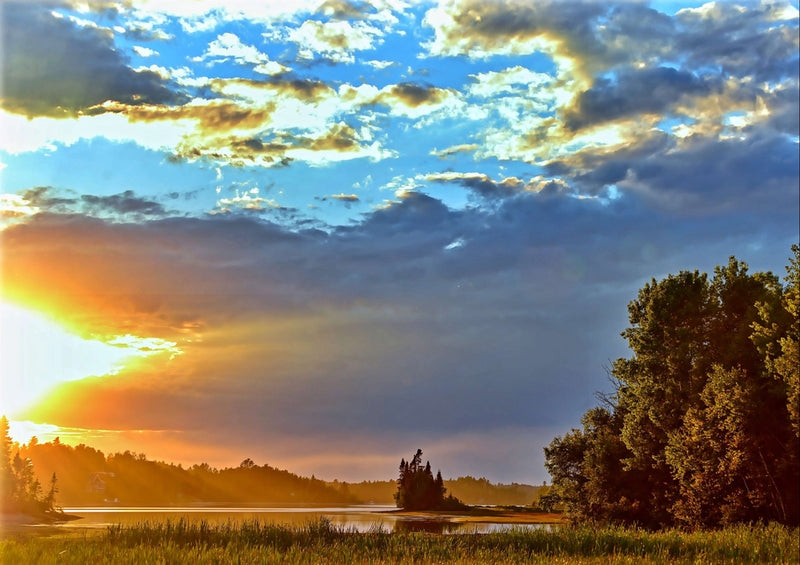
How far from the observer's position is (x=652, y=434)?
58.0 meters

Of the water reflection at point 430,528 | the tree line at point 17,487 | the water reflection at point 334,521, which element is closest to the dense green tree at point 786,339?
the water reflection at point 334,521

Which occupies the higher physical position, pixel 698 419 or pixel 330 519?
pixel 698 419

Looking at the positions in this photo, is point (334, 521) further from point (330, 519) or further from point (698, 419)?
point (698, 419)

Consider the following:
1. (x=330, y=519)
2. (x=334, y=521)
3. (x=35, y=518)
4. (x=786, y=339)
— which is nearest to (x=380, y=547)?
(x=334, y=521)

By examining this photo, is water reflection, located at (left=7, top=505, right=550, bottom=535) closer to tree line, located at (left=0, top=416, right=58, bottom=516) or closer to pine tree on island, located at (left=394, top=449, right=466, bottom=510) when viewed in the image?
tree line, located at (left=0, top=416, right=58, bottom=516)

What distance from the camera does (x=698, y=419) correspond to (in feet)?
166

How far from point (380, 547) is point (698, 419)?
28.3 meters

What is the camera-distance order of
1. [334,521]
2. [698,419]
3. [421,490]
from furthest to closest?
[421,490] < [334,521] < [698,419]

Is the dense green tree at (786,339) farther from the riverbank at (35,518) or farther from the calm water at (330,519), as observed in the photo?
the riverbank at (35,518)

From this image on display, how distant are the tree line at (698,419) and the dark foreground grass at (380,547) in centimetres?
780

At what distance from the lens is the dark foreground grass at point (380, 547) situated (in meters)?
25.1

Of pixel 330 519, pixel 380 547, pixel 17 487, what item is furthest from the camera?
pixel 17 487

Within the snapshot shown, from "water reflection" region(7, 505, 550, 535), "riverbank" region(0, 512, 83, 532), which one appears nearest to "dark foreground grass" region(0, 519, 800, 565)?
"water reflection" region(7, 505, 550, 535)

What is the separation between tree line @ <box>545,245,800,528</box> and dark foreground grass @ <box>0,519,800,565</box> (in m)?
7.80
